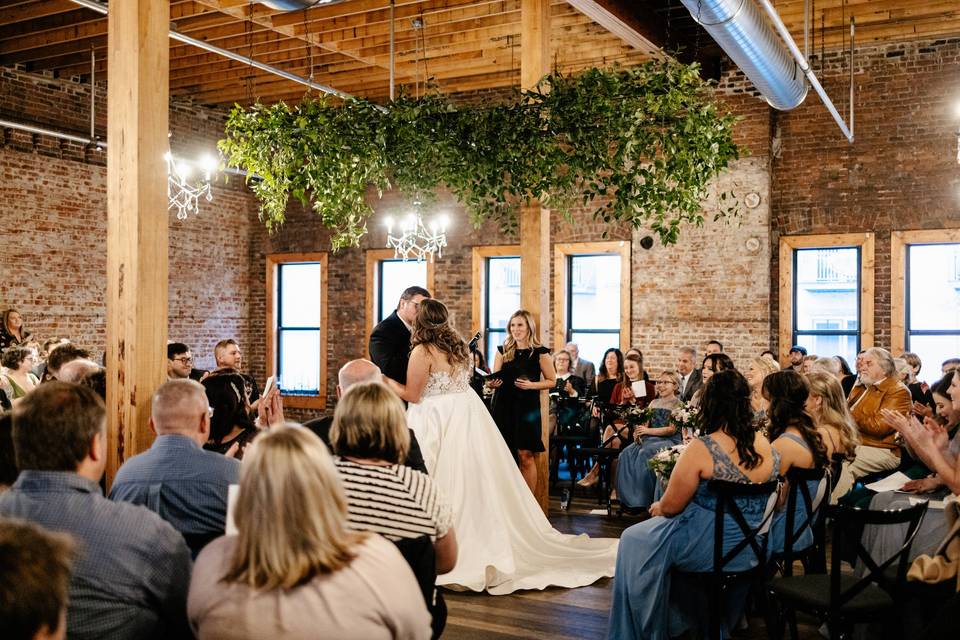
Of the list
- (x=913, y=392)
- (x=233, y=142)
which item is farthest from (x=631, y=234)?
(x=233, y=142)

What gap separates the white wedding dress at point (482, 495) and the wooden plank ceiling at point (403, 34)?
14.1ft

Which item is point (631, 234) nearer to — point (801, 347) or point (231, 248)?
point (801, 347)

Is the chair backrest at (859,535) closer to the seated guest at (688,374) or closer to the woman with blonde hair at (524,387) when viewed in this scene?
the woman with blonde hair at (524,387)

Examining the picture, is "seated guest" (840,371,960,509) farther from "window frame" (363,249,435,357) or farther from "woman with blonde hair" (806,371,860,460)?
"window frame" (363,249,435,357)

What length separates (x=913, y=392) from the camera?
834 centimetres

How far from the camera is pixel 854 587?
11.8 ft

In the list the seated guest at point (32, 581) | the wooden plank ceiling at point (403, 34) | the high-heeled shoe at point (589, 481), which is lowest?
the high-heeled shoe at point (589, 481)

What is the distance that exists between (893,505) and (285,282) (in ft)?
37.2

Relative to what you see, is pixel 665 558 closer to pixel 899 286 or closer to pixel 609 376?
pixel 609 376

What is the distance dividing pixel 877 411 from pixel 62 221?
31.7 feet

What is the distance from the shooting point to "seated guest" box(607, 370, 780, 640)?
3.95 meters

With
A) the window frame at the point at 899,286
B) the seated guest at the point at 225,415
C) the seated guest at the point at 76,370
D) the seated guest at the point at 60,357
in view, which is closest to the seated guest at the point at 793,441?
the seated guest at the point at 225,415

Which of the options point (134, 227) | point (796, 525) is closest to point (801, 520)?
point (796, 525)

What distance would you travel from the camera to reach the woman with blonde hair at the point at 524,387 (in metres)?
6.80
